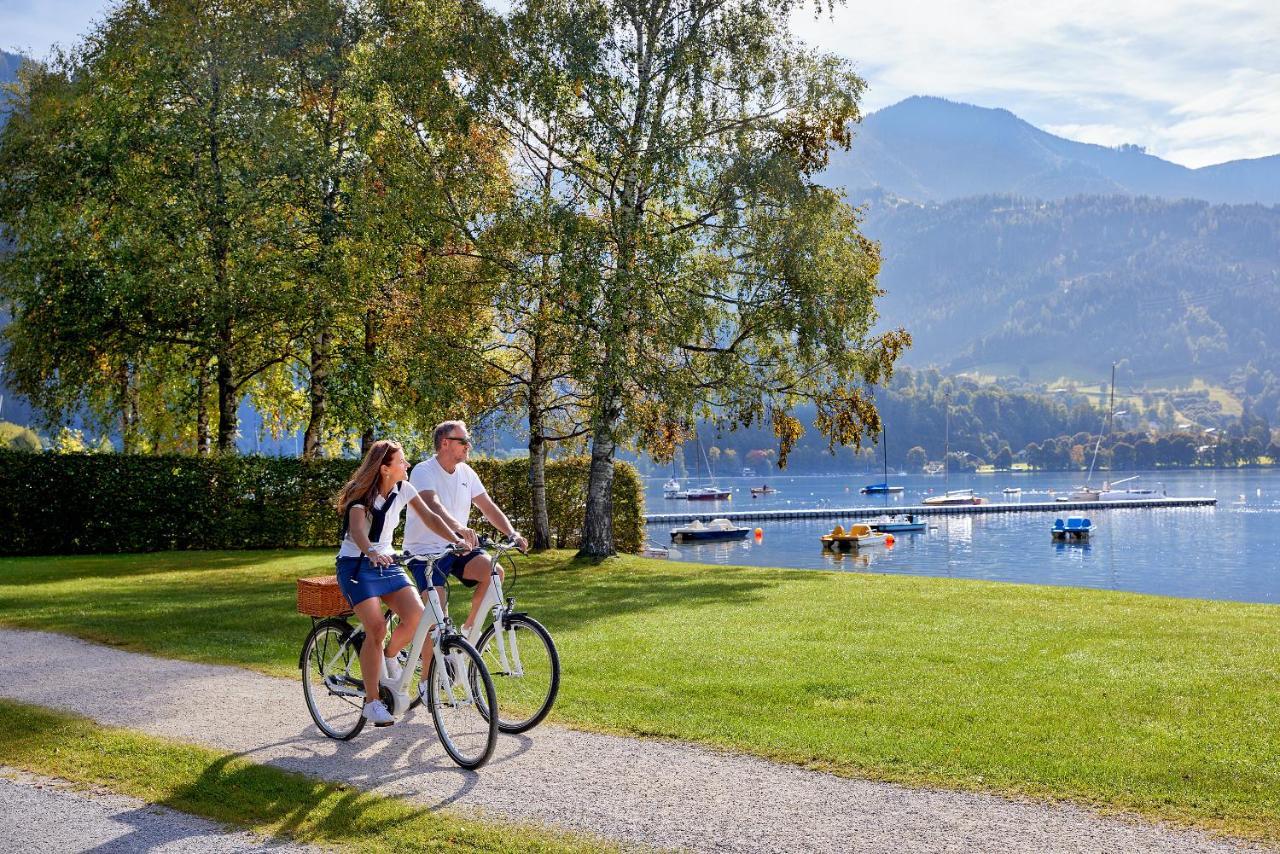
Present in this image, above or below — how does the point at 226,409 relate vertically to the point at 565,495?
above

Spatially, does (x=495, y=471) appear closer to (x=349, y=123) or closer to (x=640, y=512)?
(x=640, y=512)

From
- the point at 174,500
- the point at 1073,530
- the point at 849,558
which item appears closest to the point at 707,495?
the point at 1073,530

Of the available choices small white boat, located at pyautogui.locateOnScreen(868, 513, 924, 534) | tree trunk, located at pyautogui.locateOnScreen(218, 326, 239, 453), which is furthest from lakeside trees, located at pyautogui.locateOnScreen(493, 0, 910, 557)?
small white boat, located at pyautogui.locateOnScreen(868, 513, 924, 534)

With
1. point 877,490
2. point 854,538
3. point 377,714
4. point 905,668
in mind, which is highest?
point 377,714

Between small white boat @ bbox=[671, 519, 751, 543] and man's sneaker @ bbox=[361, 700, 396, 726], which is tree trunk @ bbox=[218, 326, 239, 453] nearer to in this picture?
man's sneaker @ bbox=[361, 700, 396, 726]

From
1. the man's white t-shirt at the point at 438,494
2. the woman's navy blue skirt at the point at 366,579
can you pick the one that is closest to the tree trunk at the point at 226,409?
the man's white t-shirt at the point at 438,494

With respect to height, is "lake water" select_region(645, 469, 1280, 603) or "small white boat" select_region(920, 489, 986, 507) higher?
"small white boat" select_region(920, 489, 986, 507)

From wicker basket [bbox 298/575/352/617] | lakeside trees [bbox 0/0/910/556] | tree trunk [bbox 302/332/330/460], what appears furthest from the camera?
tree trunk [bbox 302/332/330/460]

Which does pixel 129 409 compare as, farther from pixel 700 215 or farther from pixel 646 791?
pixel 646 791

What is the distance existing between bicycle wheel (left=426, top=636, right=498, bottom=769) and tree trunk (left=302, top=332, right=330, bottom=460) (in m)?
24.5

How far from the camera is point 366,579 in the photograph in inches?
332

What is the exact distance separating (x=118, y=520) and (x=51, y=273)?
21.9ft

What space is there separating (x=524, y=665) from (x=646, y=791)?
5.94 feet

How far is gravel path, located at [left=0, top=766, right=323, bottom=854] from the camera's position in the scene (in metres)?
6.63
